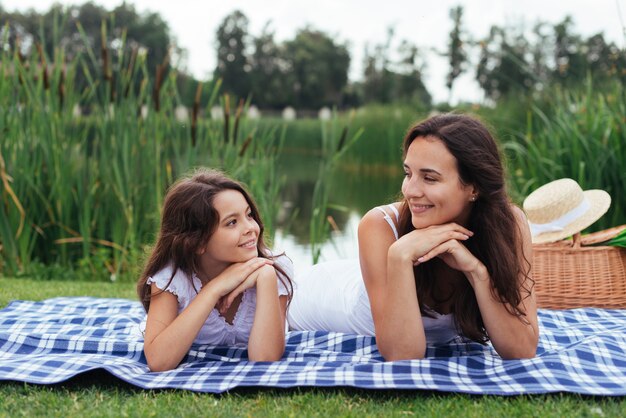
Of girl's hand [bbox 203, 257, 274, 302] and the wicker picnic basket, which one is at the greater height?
girl's hand [bbox 203, 257, 274, 302]

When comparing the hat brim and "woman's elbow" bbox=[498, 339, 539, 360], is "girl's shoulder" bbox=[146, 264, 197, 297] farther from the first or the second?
the hat brim

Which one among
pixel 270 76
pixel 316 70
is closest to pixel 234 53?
pixel 270 76

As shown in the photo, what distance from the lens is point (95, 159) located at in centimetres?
480

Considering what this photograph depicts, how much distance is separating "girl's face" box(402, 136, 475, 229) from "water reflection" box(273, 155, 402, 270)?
381 cm

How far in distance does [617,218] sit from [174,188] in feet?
11.4

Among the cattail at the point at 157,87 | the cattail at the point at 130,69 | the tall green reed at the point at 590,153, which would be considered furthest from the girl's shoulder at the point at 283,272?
the tall green reed at the point at 590,153

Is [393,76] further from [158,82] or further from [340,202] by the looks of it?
[158,82]

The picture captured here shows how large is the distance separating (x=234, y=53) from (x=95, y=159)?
45551mm

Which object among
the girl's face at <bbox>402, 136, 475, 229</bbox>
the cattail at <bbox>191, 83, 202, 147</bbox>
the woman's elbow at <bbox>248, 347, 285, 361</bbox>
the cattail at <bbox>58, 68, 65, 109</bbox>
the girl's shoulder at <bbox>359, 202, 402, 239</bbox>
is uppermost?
the cattail at <bbox>58, 68, 65, 109</bbox>

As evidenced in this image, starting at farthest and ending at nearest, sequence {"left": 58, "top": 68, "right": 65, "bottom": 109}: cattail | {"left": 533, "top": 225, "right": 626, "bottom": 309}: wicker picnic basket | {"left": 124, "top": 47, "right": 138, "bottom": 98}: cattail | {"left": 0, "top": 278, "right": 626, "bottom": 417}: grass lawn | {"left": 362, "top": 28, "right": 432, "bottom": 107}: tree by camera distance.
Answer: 1. {"left": 362, "top": 28, "right": 432, "bottom": 107}: tree
2. {"left": 58, "top": 68, "right": 65, "bottom": 109}: cattail
3. {"left": 124, "top": 47, "right": 138, "bottom": 98}: cattail
4. {"left": 533, "top": 225, "right": 626, "bottom": 309}: wicker picnic basket
5. {"left": 0, "top": 278, "right": 626, "bottom": 417}: grass lawn

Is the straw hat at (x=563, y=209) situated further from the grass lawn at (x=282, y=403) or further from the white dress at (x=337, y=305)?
the grass lawn at (x=282, y=403)

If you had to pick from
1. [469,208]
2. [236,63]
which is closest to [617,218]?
[469,208]

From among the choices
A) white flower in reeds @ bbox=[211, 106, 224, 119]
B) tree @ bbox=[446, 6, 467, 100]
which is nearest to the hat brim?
white flower in reeds @ bbox=[211, 106, 224, 119]

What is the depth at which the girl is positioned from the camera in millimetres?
2361
